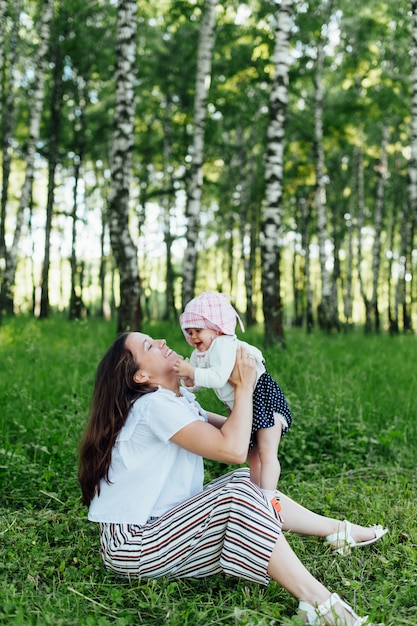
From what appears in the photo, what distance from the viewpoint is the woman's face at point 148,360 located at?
11.0 feet

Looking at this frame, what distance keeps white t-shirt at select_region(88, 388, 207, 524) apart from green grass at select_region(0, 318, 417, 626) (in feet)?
1.31

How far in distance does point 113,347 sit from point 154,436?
525 millimetres

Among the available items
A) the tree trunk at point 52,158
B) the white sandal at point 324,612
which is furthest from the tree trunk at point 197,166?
the white sandal at point 324,612

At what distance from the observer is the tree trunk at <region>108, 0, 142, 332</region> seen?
9922 millimetres

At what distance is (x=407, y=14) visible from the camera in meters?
17.6

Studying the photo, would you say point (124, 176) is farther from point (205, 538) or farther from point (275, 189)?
point (205, 538)

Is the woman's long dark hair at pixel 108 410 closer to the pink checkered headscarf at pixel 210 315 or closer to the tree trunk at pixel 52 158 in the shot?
the pink checkered headscarf at pixel 210 315

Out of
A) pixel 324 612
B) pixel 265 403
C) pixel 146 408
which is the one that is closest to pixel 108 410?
pixel 146 408

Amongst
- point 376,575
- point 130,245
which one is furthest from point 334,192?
point 376,575

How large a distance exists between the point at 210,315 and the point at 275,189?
269 inches

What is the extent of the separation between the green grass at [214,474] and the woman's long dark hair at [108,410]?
1.99 ft

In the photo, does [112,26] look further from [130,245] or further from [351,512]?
[351,512]

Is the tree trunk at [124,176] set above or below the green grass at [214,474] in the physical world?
above

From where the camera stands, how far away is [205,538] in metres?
3.17
